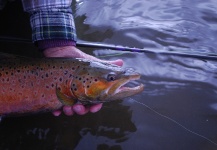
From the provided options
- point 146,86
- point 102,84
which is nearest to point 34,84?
point 102,84

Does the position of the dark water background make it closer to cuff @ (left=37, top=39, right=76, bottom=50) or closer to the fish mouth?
the fish mouth

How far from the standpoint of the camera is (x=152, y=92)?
2.22 metres

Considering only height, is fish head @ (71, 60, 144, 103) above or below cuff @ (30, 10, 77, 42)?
below

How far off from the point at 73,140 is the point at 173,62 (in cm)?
110

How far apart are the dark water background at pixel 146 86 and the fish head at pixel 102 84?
32 cm

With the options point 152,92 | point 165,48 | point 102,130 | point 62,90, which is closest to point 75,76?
point 62,90

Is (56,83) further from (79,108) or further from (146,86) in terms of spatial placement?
(146,86)

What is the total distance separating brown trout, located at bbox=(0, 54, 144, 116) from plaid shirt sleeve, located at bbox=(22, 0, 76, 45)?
241 mm

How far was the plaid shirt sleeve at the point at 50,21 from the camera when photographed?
6.72 feet

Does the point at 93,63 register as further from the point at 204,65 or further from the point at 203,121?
the point at 204,65

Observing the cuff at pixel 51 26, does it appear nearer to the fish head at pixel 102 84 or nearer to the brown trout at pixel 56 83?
the brown trout at pixel 56 83

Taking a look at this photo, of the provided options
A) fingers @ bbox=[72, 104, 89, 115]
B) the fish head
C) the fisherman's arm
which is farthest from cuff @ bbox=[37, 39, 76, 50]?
fingers @ bbox=[72, 104, 89, 115]

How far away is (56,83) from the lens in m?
1.79

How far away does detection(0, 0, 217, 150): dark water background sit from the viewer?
1884 mm
